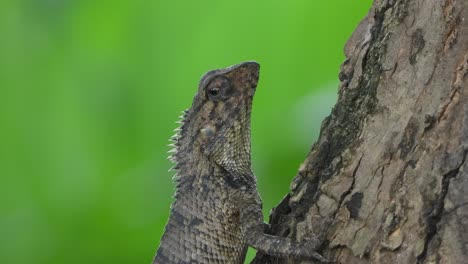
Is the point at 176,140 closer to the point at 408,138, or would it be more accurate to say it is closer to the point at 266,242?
the point at 266,242

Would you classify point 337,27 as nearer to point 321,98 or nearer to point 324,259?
point 321,98

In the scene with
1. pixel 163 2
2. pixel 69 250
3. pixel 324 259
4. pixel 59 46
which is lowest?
pixel 69 250

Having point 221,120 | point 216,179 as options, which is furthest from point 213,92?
point 216,179

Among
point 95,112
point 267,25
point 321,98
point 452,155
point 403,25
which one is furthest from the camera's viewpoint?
point 267,25

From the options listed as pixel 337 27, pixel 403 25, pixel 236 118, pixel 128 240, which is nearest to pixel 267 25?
pixel 337 27

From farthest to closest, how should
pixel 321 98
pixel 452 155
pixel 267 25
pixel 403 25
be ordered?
pixel 267 25 < pixel 321 98 < pixel 403 25 < pixel 452 155

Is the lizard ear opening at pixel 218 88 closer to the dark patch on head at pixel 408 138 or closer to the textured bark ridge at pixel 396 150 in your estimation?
the textured bark ridge at pixel 396 150

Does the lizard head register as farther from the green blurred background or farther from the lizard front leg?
the lizard front leg
